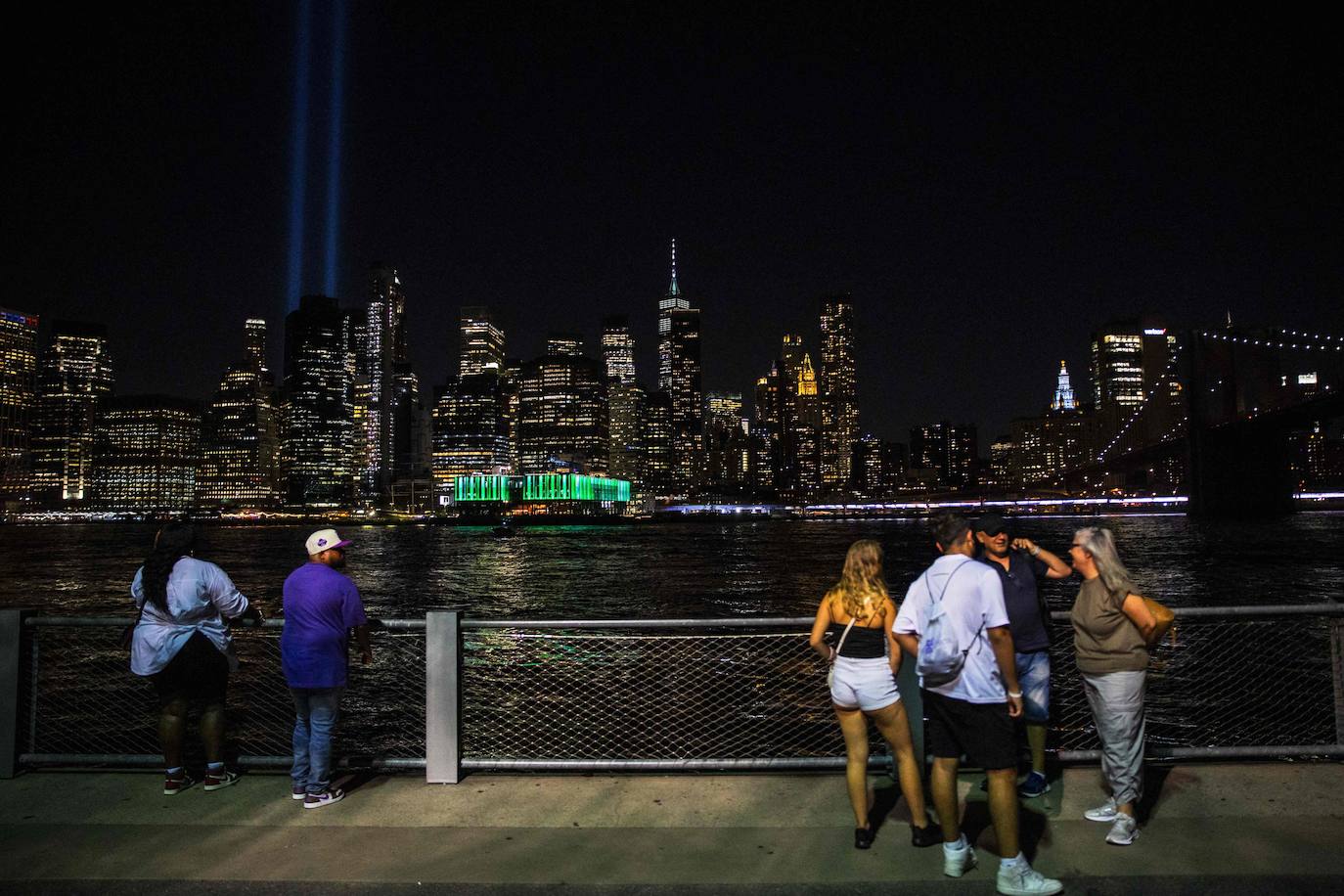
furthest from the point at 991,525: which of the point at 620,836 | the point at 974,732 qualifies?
the point at 620,836

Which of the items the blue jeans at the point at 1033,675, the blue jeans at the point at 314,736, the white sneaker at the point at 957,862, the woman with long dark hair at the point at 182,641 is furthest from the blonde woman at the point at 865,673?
the woman with long dark hair at the point at 182,641

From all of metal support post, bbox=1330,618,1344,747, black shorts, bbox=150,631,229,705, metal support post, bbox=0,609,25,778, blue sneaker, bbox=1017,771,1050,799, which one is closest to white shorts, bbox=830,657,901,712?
blue sneaker, bbox=1017,771,1050,799

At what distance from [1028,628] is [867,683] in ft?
5.22

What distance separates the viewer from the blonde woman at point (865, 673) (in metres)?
5.05

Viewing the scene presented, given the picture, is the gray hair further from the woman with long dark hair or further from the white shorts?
the woman with long dark hair

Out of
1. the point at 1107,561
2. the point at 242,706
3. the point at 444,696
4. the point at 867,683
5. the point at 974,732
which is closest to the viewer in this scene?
Result: the point at 974,732

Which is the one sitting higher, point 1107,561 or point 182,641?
point 1107,561

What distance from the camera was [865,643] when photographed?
16.6 feet

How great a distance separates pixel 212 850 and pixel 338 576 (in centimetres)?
167

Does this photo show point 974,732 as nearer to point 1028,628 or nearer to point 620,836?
point 1028,628

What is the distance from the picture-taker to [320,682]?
5910 mm

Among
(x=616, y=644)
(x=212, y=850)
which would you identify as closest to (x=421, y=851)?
(x=212, y=850)

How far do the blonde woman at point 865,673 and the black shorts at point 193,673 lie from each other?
4008 millimetres

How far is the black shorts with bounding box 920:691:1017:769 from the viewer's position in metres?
4.68
